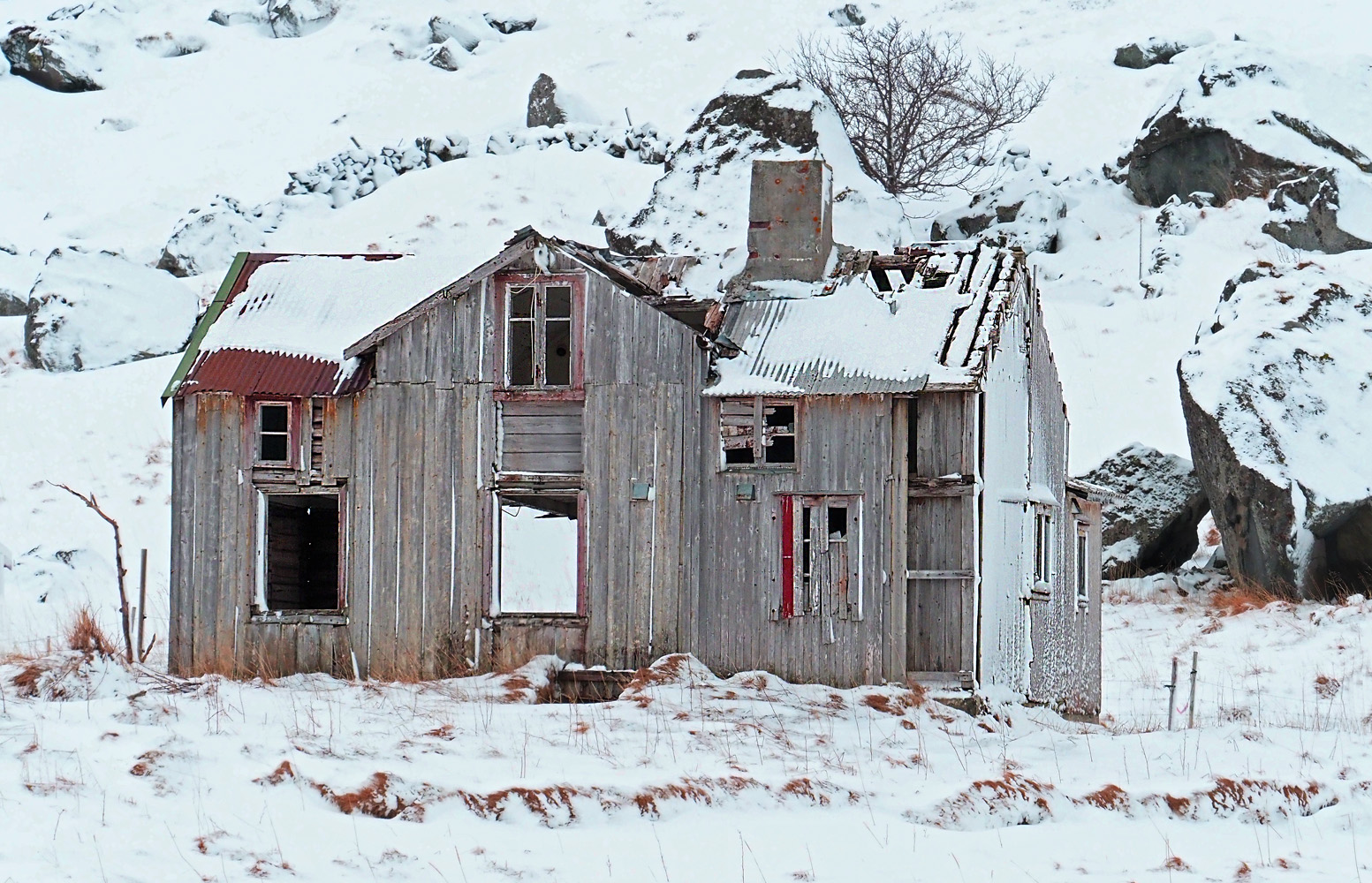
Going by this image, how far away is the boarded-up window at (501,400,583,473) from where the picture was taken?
753 inches

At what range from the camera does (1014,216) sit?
141 feet

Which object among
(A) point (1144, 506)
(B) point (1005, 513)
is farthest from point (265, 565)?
(A) point (1144, 506)

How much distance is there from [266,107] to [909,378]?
1995 inches

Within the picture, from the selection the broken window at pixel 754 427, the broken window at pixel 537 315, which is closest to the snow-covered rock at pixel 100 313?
the broken window at pixel 537 315

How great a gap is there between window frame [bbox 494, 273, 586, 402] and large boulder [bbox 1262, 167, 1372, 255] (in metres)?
26.2

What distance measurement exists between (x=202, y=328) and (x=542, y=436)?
467cm

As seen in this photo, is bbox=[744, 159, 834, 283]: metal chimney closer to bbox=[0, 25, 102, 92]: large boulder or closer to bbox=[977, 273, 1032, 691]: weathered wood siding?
bbox=[977, 273, 1032, 691]: weathered wood siding

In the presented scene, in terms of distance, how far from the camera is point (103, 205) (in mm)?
53438

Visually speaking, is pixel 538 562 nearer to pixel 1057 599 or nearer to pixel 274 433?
pixel 1057 599

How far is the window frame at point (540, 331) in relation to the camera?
1912cm

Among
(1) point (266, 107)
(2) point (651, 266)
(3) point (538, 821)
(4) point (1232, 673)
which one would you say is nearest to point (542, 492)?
(2) point (651, 266)

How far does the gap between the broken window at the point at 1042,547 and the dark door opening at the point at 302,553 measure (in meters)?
8.94

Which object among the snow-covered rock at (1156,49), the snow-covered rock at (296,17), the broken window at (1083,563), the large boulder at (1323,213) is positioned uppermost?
the snow-covered rock at (296,17)

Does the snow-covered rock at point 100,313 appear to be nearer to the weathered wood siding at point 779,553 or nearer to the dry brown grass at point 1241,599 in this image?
the weathered wood siding at point 779,553
